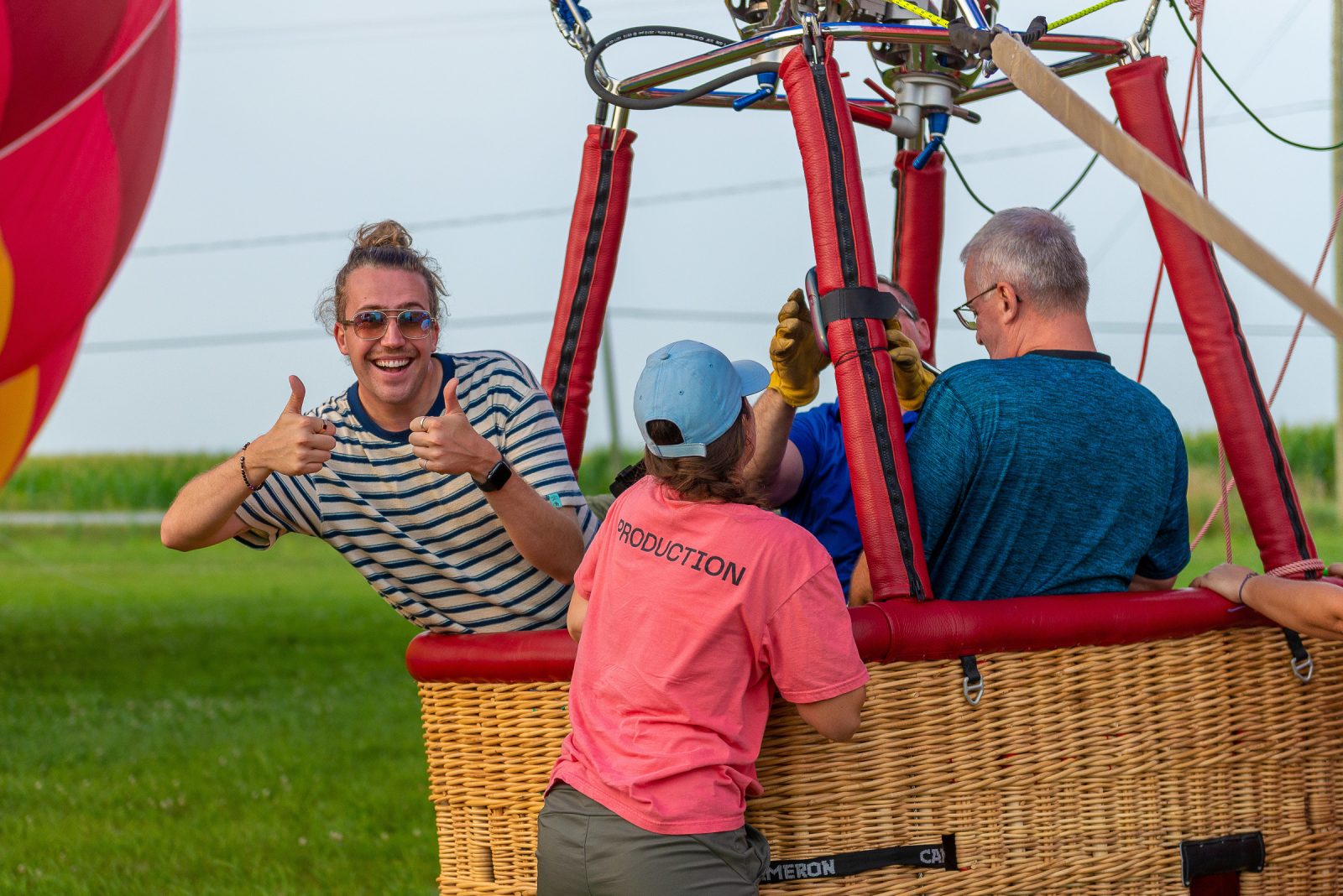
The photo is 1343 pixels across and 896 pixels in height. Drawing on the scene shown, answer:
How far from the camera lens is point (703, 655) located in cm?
175

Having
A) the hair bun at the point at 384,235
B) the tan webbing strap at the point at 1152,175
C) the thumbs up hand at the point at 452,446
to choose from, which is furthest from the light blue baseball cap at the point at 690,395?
the hair bun at the point at 384,235

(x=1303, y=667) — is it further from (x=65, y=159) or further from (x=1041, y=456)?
(x=65, y=159)

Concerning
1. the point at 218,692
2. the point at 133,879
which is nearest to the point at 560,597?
the point at 133,879

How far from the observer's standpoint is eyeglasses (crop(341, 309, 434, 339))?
223 cm

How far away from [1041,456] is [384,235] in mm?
1095

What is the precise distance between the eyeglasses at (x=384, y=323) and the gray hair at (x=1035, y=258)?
89 centimetres

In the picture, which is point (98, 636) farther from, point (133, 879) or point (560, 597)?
point (560, 597)

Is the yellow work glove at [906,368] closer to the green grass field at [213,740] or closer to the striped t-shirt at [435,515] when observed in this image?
the striped t-shirt at [435,515]

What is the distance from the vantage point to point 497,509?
6.86 feet

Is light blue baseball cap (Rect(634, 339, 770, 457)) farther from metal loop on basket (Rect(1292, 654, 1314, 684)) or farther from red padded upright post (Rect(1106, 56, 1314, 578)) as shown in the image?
metal loop on basket (Rect(1292, 654, 1314, 684))

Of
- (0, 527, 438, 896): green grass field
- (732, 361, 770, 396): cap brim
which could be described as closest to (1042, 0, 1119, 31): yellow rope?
(732, 361, 770, 396): cap brim

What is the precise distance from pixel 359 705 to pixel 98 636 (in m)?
2.82

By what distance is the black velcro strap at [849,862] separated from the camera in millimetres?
1961

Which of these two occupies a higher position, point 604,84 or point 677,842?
point 604,84
